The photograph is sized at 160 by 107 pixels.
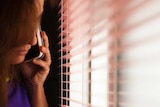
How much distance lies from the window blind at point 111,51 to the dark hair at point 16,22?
0.18m

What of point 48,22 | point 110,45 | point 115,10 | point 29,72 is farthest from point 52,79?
point 115,10

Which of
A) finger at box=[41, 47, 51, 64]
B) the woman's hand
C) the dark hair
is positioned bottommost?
the woman's hand

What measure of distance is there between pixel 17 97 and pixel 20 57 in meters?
0.26

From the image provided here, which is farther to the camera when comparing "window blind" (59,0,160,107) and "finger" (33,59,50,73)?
"finger" (33,59,50,73)

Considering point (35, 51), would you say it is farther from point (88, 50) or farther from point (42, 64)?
point (88, 50)

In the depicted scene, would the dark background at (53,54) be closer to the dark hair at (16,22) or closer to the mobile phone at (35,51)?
the mobile phone at (35,51)

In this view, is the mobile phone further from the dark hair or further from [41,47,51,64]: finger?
the dark hair

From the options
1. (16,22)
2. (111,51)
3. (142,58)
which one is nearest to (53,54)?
(16,22)

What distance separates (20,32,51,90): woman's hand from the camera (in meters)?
1.24

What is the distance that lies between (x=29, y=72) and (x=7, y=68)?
0.22m

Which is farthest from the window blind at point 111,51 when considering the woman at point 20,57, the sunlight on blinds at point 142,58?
the woman at point 20,57

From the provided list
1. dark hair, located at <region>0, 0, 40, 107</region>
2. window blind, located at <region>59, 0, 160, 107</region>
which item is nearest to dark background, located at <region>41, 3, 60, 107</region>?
window blind, located at <region>59, 0, 160, 107</region>

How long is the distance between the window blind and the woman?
0.10 meters

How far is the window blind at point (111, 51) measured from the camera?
2.03ft
